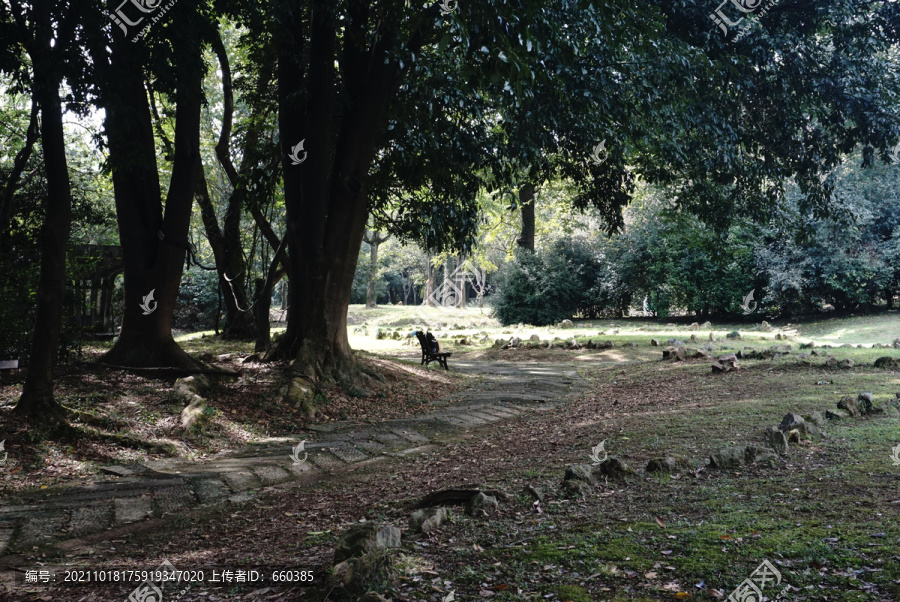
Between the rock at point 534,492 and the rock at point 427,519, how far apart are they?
0.74m

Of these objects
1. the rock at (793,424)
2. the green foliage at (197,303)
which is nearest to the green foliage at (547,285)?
the green foliage at (197,303)

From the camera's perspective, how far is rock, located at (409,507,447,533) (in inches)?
148

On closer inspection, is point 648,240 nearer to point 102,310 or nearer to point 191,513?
Answer: point 102,310

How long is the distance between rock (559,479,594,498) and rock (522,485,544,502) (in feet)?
0.55

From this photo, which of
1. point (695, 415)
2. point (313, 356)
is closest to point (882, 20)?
point (695, 415)

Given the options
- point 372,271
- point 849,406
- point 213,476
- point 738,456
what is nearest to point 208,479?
point 213,476

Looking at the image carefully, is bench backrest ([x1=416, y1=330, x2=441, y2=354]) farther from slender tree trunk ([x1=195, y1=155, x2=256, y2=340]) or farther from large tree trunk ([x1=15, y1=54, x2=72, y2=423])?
large tree trunk ([x1=15, y1=54, x2=72, y2=423])

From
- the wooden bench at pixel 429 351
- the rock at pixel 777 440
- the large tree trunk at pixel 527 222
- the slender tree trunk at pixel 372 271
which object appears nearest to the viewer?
the rock at pixel 777 440

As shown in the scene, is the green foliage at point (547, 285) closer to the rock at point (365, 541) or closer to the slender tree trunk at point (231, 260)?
the slender tree trunk at point (231, 260)

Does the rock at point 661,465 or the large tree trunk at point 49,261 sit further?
the large tree trunk at point 49,261

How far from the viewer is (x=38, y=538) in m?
4.10

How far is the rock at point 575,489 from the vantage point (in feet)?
14.7

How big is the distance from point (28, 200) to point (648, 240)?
73.0ft

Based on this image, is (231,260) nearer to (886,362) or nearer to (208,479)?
(208,479)
